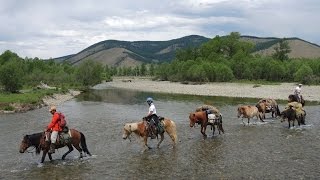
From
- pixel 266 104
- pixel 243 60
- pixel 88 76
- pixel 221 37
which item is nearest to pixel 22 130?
pixel 266 104

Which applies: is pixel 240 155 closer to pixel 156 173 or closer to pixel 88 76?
pixel 156 173

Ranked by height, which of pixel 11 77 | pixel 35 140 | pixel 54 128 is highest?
pixel 11 77

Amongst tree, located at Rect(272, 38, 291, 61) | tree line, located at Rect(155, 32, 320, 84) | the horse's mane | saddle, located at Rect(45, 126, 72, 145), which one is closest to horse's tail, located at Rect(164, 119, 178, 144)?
saddle, located at Rect(45, 126, 72, 145)

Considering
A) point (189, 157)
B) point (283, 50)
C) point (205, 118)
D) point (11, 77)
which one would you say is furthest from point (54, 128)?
point (283, 50)

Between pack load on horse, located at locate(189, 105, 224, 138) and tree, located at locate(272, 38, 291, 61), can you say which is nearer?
pack load on horse, located at locate(189, 105, 224, 138)

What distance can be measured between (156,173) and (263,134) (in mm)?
11947

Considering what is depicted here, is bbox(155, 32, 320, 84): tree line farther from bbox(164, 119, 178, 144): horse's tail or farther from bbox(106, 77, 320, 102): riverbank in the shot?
bbox(164, 119, 178, 144): horse's tail

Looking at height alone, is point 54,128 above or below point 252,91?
above

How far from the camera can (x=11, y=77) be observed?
67.1 m

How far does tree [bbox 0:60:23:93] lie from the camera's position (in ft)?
219

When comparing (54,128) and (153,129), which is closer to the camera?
(54,128)

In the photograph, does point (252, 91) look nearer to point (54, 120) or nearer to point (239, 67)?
point (239, 67)

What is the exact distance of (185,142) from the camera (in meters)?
23.3

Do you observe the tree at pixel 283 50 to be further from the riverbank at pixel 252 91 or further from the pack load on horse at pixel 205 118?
the pack load on horse at pixel 205 118
